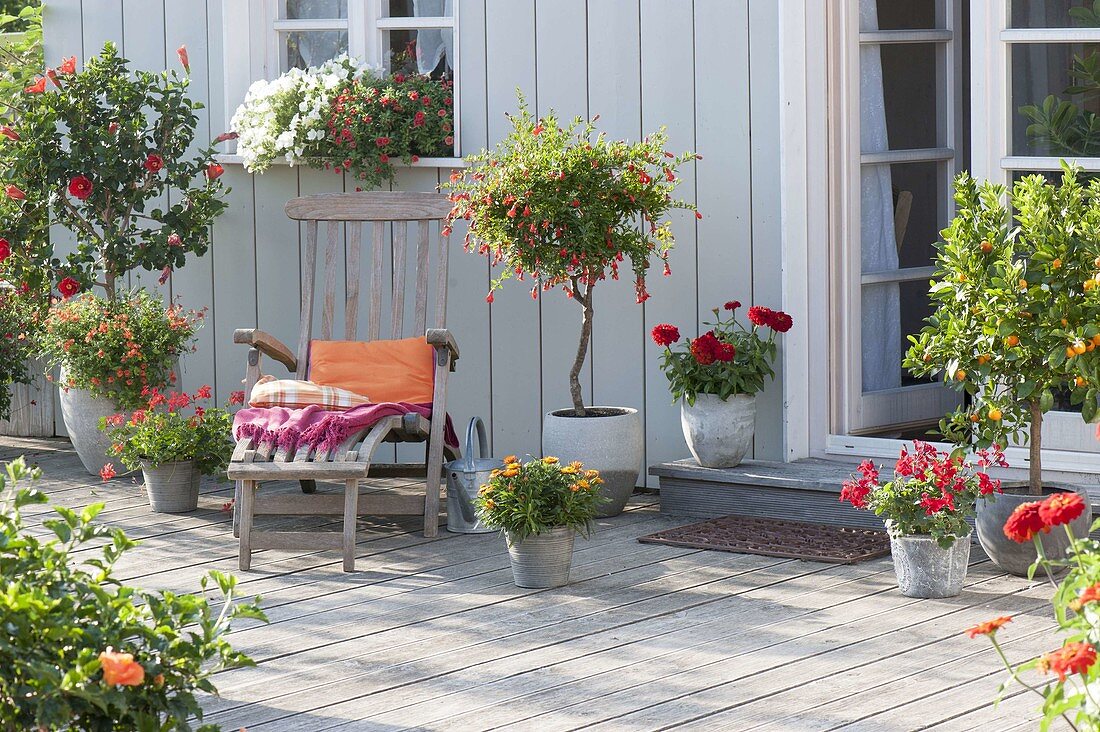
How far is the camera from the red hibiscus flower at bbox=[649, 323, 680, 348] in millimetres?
4930

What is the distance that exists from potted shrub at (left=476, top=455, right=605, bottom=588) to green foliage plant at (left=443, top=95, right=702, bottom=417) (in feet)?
3.07

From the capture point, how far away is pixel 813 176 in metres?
4.95

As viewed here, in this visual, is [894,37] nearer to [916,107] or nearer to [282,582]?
[916,107]

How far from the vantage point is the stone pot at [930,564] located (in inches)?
152

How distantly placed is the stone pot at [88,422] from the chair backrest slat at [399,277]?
3.76ft

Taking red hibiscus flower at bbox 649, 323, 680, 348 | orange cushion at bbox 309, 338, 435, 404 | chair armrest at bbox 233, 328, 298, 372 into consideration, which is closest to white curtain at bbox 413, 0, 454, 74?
orange cushion at bbox 309, 338, 435, 404

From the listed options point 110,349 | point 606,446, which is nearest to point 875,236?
point 606,446

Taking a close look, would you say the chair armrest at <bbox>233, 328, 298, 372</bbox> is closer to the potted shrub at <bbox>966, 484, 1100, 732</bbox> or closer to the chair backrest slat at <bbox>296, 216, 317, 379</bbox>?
the chair backrest slat at <bbox>296, 216, 317, 379</bbox>

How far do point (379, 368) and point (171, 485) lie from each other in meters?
0.86

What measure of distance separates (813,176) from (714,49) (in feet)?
1.89

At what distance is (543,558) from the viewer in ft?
13.3

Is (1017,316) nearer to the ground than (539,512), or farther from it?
farther from it

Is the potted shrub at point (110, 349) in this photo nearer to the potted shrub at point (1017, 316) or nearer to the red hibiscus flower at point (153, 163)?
the red hibiscus flower at point (153, 163)

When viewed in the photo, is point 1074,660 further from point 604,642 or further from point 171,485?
point 171,485
